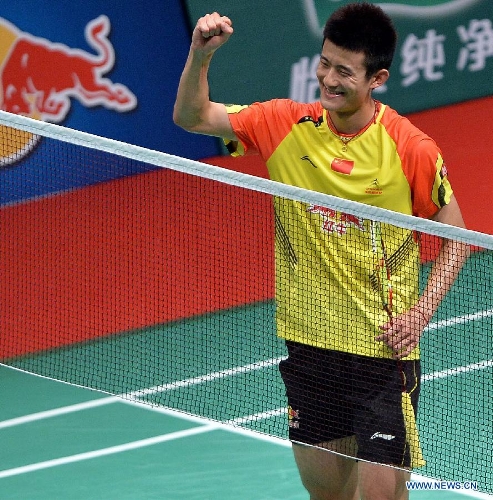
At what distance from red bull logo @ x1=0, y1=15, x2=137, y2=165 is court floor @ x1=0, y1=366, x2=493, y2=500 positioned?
2.34m

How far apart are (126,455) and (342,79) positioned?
3.13 metres

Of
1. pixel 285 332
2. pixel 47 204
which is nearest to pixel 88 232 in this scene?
pixel 47 204

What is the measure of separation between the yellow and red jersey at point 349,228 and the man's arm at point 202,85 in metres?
0.23

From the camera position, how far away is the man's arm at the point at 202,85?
451cm

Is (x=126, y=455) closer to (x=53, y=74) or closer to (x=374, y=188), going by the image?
(x=374, y=188)

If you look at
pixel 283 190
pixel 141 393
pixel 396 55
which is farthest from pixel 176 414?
pixel 396 55

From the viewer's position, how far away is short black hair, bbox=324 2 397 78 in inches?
177

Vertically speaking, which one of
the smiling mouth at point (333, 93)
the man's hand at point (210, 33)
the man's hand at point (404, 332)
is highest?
the man's hand at point (210, 33)

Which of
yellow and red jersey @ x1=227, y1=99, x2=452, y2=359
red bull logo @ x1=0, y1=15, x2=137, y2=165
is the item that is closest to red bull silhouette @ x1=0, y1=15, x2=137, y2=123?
red bull logo @ x1=0, y1=15, x2=137, y2=165

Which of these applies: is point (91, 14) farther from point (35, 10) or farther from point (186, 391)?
point (186, 391)

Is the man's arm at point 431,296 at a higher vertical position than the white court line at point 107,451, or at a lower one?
higher

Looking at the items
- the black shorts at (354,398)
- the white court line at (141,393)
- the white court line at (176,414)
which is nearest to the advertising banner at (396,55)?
the white court line at (176,414)

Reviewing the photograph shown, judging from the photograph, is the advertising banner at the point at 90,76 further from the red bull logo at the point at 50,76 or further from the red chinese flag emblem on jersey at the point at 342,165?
the red chinese flag emblem on jersey at the point at 342,165

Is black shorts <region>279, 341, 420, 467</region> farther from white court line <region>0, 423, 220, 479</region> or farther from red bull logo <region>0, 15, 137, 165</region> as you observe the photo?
red bull logo <region>0, 15, 137, 165</region>
